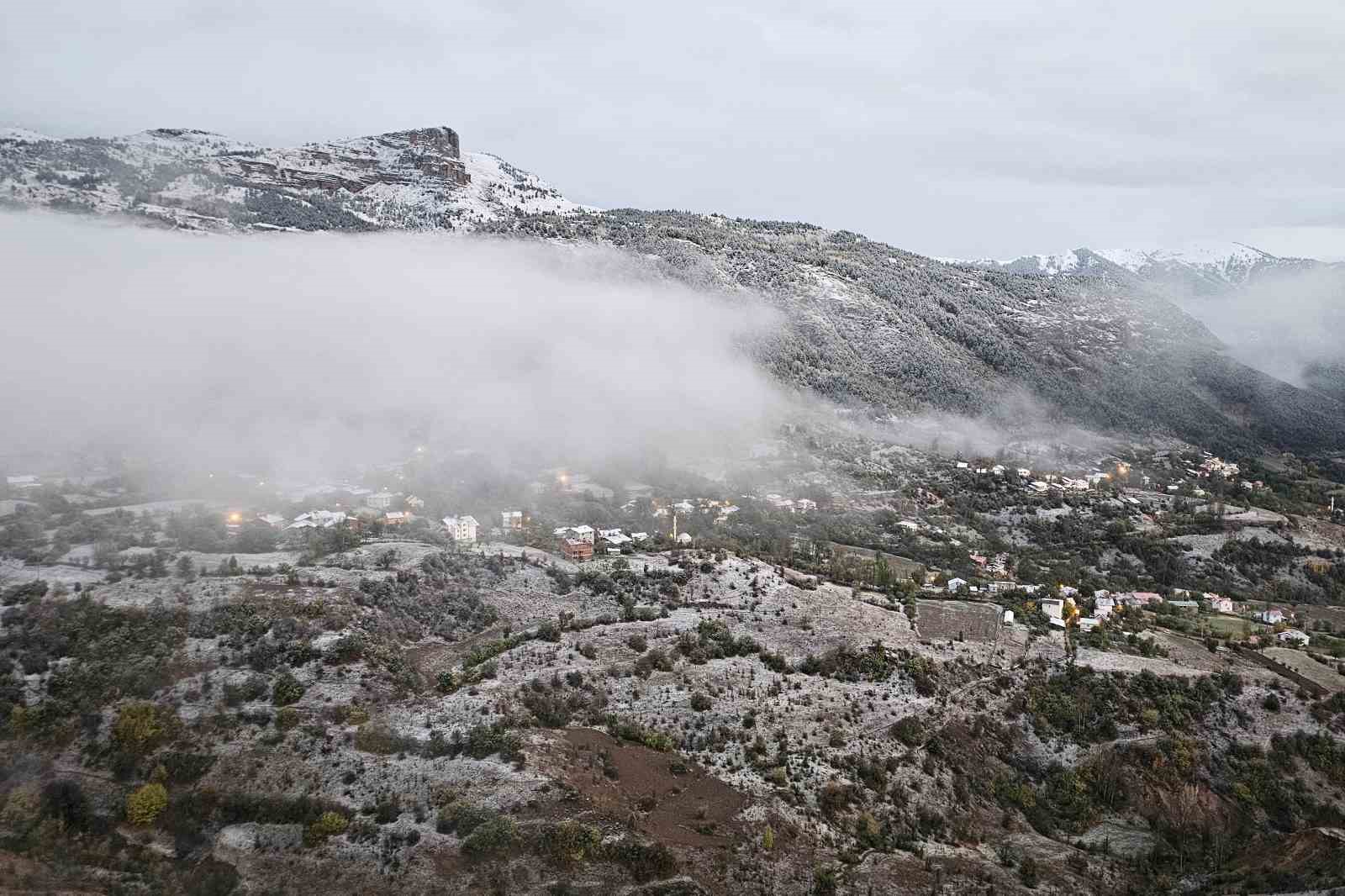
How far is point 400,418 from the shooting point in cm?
8781

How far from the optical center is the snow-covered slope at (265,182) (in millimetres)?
122875

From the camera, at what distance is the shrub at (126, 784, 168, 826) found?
2455 centimetres

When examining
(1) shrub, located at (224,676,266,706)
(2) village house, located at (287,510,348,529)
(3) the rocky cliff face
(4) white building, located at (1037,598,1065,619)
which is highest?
(3) the rocky cliff face

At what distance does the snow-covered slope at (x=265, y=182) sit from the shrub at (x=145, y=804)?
394ft

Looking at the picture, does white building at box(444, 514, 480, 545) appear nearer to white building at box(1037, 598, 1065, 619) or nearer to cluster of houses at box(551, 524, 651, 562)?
cluster of houses at box(551, 524, 651, 562)

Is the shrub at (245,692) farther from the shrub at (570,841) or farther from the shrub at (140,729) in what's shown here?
the shrub at (570,841)

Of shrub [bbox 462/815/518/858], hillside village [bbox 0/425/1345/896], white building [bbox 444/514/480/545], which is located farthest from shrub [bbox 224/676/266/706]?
white building [bbox 444/514/480/545]

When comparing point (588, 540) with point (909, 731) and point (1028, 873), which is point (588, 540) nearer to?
point (909, 731)

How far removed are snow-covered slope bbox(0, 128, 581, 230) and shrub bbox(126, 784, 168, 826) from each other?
12013 centimetres

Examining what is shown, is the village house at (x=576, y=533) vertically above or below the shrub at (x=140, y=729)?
above

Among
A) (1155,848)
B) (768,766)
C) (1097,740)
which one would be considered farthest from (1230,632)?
(768,766)

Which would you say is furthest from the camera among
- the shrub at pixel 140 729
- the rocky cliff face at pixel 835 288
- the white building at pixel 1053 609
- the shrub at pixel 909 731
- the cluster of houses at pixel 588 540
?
the rocky cliff face at pixel 835 288

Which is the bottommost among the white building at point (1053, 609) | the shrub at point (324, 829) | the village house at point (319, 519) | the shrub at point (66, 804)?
the shrub at point (66, 804)

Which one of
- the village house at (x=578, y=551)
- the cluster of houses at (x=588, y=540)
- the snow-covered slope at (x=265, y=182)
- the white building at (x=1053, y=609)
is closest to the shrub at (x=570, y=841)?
the village house at (x=578, y=551)
